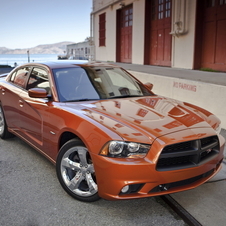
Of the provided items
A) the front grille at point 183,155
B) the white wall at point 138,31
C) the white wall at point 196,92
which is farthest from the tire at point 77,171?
the white wall at point 138,31

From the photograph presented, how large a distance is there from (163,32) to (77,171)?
13016mm

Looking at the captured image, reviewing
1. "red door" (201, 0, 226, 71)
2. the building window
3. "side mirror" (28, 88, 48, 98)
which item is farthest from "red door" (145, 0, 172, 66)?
"side mirror" (28, 88, 48, 98)

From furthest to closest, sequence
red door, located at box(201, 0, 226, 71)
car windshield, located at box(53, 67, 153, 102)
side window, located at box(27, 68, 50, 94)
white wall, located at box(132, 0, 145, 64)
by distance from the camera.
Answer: white wall, located at box(132, 0, 145, 64)
red door, located at box(201, 0, 226, 71)
side window, located at box(27, 68, 50, 94)
car windshield, located at box(53, 67, 153, 102)

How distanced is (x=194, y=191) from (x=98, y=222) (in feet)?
4.25

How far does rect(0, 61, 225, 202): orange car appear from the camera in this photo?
9.67 ft

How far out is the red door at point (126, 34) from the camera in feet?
61.2

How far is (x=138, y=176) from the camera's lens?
2.89 m

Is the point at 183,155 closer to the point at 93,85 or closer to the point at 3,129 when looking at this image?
the point at 93,85

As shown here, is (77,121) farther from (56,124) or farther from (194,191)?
(194,191)

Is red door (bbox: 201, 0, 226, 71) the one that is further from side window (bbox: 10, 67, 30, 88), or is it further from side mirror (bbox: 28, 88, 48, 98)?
side mirror (bbox: 28, 88, 48, 98)

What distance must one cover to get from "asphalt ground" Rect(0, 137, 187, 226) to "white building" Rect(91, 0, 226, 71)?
31.2ft

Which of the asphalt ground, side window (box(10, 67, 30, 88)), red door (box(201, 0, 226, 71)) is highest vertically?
red door (box(201, 0, 226, 71))

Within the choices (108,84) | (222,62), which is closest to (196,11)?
(222,62)

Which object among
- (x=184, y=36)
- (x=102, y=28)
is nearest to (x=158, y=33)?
(x=184, y=36)
